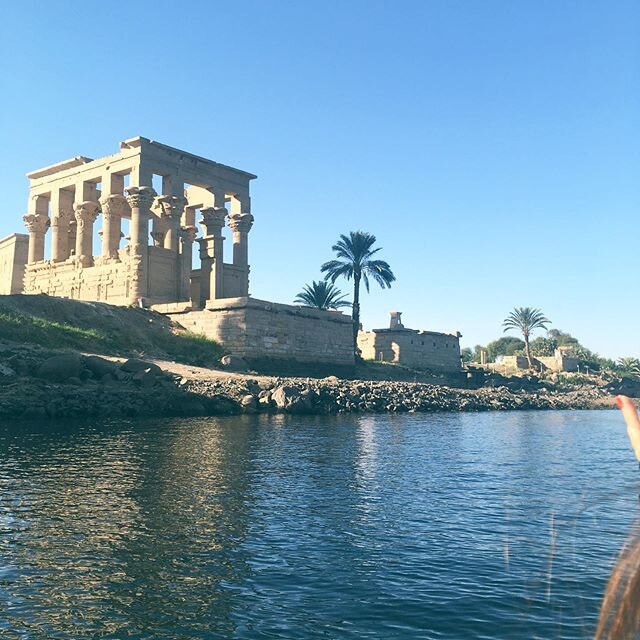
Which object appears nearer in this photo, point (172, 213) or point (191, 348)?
point (191, 348)

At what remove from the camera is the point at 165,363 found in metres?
36.0

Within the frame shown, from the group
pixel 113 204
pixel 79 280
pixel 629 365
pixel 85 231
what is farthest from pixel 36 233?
pixel 629 365

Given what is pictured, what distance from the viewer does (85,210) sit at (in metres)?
48.3

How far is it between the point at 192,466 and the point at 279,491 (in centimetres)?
344

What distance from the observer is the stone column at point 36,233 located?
172 feet

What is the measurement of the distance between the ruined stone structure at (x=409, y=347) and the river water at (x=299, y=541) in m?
35.9

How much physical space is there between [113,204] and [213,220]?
703 centimetres

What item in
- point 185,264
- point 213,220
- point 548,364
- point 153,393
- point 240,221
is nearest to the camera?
point 153,393

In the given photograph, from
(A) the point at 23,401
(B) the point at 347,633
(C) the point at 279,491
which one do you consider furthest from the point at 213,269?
(B) the point at 347,633

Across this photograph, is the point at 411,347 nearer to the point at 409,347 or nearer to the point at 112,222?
the point at 409,347

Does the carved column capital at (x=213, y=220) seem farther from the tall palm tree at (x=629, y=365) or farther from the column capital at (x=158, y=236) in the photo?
the tall palm tree at (x=629, y=365)

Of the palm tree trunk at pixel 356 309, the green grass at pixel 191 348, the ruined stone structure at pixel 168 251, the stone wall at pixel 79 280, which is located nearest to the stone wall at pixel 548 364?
the palm tree trunk at pixel 356 309

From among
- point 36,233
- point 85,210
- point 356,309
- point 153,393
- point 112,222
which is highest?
point 85,210

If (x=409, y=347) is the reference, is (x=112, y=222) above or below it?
above
